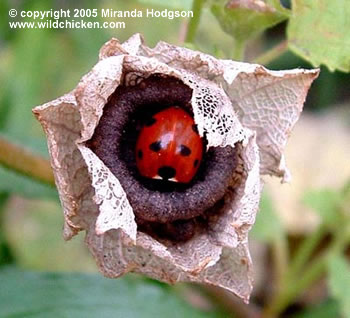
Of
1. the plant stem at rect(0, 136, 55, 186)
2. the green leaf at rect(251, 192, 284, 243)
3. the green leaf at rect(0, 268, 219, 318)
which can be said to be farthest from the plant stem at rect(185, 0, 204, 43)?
the green leaf at rect(251, 192, 284, 243)

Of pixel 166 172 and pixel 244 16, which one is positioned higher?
pixel 244 16

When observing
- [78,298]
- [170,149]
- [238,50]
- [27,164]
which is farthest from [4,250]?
[170,149]

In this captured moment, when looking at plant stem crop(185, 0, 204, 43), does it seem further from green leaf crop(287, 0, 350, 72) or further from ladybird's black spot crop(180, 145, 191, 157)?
ladybird's black spot crop(180, 145, 191, 157)

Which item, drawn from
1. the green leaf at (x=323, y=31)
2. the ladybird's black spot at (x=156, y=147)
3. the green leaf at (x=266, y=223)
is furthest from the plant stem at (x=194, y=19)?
the green leaf at (x=266, y=223)

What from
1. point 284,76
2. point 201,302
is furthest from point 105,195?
point 201,302

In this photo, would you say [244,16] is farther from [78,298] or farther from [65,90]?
[65,90]

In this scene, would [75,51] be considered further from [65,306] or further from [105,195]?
[105,195]
